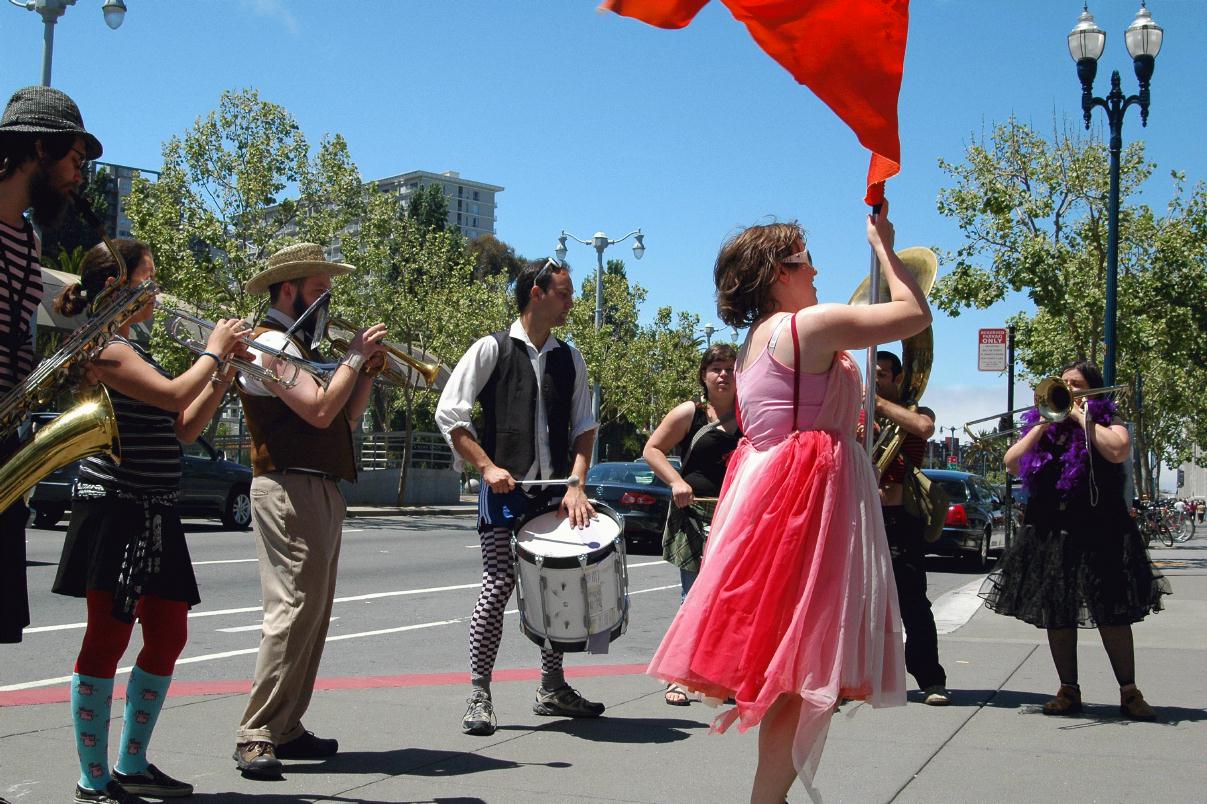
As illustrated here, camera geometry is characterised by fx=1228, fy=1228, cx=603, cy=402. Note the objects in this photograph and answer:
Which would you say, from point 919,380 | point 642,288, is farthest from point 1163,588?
point 642,288

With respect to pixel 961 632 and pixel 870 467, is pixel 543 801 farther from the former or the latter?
pixel 961 632

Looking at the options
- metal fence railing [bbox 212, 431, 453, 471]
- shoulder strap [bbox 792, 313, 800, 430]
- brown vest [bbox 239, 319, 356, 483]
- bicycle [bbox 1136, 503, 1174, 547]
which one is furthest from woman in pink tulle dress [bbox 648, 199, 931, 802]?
metal fence railing [bbox 212, 431, 453, 471]

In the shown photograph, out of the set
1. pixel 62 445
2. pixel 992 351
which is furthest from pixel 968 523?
pixel 62 445

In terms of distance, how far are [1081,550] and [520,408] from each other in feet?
9.77

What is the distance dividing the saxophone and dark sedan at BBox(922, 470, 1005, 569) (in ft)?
47.4

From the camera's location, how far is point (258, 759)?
4473 mm

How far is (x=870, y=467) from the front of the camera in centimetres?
368

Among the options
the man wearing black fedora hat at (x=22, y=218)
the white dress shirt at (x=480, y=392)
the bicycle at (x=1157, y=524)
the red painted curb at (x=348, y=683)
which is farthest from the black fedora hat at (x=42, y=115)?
the bicycle at (x=1157, y=524)

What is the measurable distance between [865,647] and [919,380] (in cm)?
314

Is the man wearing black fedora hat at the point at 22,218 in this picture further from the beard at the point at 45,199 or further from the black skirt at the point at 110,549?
the black skirt at the point at 110,549

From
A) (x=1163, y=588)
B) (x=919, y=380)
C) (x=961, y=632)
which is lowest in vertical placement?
(x=961, y=632)

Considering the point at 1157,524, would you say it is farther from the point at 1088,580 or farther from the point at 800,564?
the point at 800,564

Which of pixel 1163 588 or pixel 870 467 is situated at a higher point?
pixel 870 467

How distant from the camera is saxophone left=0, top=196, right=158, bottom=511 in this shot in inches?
123
